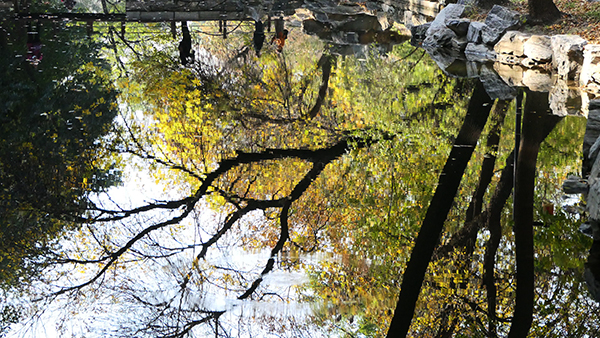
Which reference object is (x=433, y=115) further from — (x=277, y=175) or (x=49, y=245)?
(x=49, y=245)

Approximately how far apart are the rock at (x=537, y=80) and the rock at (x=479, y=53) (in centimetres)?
146

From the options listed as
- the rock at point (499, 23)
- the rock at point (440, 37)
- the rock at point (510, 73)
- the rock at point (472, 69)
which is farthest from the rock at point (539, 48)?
the rock at point (440, 37)

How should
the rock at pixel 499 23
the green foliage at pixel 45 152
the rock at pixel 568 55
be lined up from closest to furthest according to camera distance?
the green foliage at pixel 45 152 → the rock at pixel 568 55 → the rock at pixel 499 23

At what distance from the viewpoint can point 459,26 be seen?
12.6 m

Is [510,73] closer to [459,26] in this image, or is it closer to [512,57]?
[512,57]

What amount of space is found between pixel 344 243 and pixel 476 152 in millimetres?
2568

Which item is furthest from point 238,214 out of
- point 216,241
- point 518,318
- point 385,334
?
point 518,318

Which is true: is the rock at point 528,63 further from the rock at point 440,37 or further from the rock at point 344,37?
the rock at point 344,37

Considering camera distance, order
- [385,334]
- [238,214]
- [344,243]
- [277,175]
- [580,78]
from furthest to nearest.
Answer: [580,78], [277,175], [238,214], [344,243], [385,334]

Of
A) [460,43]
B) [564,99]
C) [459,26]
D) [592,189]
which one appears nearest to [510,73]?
[564,99]

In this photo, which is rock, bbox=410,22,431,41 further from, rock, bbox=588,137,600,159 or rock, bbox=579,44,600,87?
rock, bbox=588,137,600,159

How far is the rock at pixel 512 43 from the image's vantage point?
34.9 feet

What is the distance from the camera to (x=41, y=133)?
21.2 ft

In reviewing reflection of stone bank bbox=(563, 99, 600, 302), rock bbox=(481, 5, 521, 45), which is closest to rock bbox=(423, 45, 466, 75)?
rock bbox=(481, 5, 521, 45)
